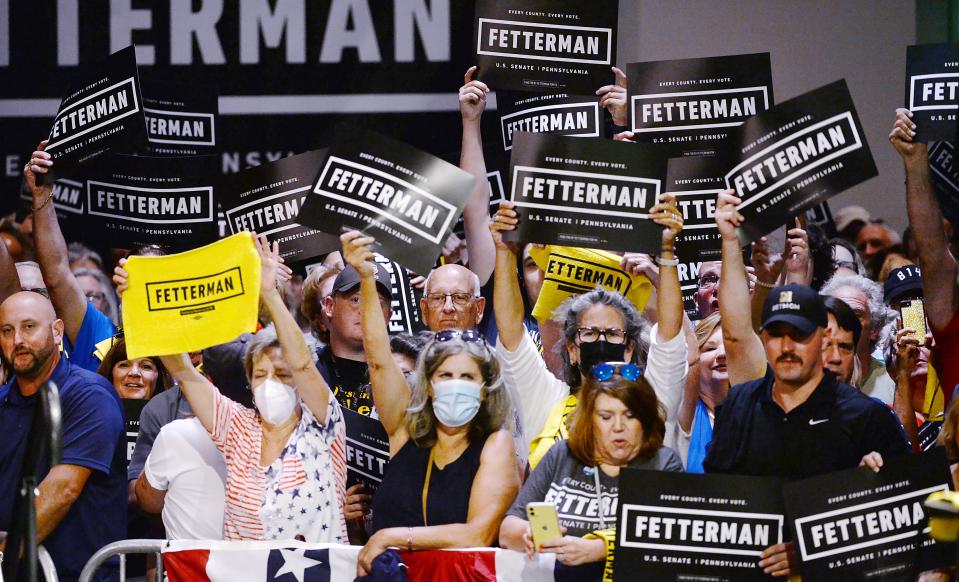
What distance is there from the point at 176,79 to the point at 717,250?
5.23 m

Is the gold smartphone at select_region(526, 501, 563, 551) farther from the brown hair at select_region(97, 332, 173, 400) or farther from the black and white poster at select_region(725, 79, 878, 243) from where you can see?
the brown hair at select_region(97, 332, 173, 400)

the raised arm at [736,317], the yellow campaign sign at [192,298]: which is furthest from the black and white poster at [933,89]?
the yellow campaign sign at [192,298]

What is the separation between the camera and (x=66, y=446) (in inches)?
179

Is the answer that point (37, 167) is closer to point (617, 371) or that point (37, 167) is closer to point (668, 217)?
point (668, 217)

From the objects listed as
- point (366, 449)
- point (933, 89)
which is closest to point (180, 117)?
point (366, 449)

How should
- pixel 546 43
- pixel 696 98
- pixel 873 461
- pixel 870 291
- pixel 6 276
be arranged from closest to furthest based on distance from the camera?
pixel 873 461 → pixel 696 98 → pixel 870 291 → pixel 546 43 → pixel 6 276

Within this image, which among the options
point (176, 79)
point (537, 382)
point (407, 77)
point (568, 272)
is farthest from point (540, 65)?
point (176, 79)

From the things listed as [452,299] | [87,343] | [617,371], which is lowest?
[617,371]

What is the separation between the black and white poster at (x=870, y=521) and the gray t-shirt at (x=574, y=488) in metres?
0.42

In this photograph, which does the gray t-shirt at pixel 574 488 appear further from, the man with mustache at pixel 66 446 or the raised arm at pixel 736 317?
the man with mustache at pixel 66 446

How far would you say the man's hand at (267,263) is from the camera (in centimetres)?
445

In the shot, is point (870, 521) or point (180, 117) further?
point (180, 117)

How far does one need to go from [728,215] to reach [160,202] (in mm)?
2391

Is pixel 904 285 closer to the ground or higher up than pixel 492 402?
higher up
